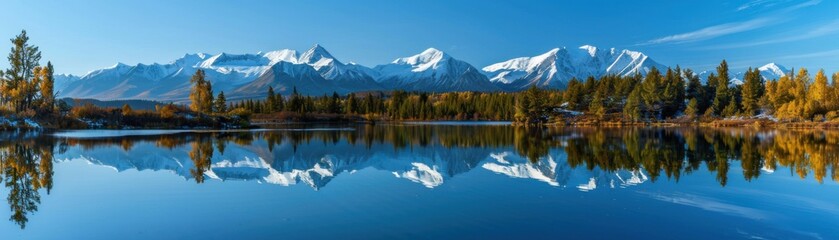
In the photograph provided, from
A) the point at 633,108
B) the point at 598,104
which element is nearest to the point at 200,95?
the point at 598,104

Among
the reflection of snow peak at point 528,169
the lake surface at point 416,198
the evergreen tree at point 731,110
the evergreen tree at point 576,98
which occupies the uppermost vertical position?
the evergreen tree at point 576,98

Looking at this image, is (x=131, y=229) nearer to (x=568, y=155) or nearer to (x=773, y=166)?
(x=568, y=155)

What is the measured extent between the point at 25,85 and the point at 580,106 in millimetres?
99995

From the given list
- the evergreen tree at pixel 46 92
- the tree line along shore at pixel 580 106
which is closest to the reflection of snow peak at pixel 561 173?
the tree line along shore at pixel 580 106

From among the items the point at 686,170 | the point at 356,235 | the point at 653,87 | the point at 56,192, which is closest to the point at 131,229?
the point at 356,235

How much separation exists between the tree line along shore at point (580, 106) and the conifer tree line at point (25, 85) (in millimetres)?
93

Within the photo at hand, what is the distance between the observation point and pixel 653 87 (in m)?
109

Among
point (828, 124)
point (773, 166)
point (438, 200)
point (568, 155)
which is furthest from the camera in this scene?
point (828, 124)

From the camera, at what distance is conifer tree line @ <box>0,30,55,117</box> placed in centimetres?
5778

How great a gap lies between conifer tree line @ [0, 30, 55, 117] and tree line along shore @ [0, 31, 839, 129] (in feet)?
0.30

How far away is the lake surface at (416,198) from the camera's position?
35.5ft

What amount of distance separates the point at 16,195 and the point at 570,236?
14.2 m

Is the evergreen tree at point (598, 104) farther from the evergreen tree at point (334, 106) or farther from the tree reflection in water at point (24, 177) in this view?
the tree reflection in water at point (24, 177)

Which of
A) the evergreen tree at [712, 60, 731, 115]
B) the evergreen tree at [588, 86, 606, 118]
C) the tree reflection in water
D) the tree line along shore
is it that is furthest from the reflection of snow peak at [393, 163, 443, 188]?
the evergreen tree at [712, 60, 731, 115]
